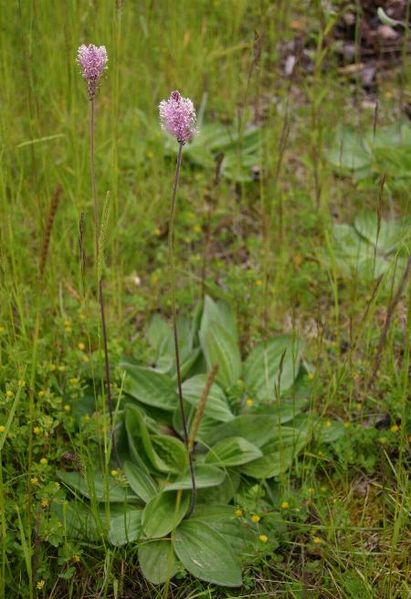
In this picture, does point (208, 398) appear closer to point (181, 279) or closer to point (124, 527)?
point (124, 527)

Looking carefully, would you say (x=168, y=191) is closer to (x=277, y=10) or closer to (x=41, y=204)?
(x=41, y=204)

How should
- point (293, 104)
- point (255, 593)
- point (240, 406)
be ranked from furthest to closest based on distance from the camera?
point (293, 104)
point (240, 406)
point (255, 593)

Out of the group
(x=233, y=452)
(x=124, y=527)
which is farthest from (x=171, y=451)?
(x=124, y=527)

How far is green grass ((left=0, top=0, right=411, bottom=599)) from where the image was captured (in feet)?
5.56

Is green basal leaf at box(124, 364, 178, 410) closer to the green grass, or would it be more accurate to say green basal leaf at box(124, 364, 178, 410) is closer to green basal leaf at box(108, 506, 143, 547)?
the green grass

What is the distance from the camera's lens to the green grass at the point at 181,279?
170 centimetres

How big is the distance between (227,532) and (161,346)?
2.13ft

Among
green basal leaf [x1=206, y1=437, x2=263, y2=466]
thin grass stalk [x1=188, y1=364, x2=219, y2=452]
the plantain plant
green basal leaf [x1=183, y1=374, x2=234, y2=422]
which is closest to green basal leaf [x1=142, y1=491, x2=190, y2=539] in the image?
the plantain plant

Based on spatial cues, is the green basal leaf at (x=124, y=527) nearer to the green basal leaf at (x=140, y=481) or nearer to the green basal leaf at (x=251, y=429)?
the green basal leaf at (x=140, y=481)

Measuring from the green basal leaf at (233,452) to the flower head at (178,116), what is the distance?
2.87 feet

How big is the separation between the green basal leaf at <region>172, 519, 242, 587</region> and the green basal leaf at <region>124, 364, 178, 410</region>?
1.16ft

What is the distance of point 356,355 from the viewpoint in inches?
94.0

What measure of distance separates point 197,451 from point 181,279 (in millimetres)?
791

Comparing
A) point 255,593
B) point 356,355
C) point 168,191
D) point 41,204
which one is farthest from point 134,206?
point 255,593
